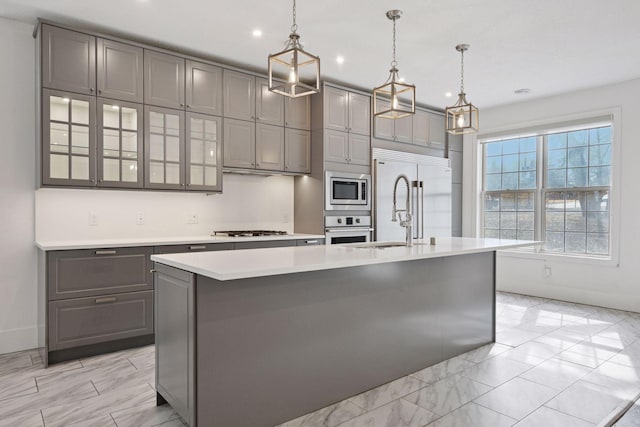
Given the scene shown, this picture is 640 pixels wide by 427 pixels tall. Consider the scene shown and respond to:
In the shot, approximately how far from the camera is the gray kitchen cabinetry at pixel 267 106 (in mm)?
4441

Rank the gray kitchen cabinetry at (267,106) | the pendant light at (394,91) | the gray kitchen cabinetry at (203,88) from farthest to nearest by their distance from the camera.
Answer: the gray kitchen cabinetry at (267,106)
the gray kitchen cabinetry at (203,88)
the pendant light at (394,91)

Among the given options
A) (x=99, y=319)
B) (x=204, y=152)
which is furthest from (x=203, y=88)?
(x=99, y=319)

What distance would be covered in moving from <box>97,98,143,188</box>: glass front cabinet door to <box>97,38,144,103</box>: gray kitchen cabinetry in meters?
0.08

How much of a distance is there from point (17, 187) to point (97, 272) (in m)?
1.05

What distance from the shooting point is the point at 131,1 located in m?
3.02

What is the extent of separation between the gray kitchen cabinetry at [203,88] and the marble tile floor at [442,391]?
2.25 metres

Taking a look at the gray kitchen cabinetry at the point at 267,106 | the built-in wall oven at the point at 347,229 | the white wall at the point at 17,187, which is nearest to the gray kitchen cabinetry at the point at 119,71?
the white wall at the point at 17,187

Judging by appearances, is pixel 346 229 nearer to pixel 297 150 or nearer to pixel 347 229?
pixel 347 229

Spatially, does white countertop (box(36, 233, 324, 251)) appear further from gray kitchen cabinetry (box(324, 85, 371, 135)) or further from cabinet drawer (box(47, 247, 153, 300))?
gray kitchen cabinetry (box(324, 85, 371, 135))

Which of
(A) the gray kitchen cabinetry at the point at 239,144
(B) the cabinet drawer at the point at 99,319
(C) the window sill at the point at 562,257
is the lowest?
(B) the cabinet drawer at the point at 99,319

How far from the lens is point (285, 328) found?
7.30 ft

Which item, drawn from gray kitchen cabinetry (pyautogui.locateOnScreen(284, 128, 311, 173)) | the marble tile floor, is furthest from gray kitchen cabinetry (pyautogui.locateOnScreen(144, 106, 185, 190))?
the marble tile floor

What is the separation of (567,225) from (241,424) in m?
5.07

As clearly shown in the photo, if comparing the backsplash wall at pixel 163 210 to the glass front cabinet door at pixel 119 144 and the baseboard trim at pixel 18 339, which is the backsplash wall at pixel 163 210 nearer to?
the glass front cabinet door at pixel 119 144
